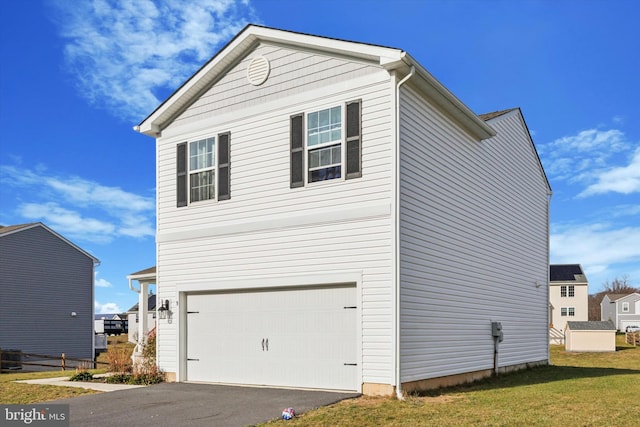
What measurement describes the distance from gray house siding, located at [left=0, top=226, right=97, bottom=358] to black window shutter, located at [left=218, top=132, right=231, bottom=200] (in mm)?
18989

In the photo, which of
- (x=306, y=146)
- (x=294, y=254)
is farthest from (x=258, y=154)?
(x=294, y=254)

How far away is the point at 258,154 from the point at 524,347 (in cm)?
1076

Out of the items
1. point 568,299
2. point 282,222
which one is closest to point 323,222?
point 282,222

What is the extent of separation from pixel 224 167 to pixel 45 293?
67.5 ft

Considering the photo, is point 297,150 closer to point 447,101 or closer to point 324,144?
point 324,144

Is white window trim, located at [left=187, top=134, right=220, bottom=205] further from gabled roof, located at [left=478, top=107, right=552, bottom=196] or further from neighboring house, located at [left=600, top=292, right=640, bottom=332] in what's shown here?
neighboring house, located at [left=600, top=292, right=640, bottom=332]

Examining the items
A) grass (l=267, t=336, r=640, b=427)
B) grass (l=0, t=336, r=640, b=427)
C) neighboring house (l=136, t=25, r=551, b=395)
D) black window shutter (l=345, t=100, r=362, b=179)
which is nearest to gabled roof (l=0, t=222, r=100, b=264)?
grass (l=0, t=336, r=640, b=427)

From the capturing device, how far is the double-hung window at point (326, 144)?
12.5 m

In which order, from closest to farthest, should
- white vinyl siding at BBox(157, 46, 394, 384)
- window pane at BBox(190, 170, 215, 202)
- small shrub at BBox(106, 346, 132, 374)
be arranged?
1. white vinyl siding at BBox(157, 46, 394, 384)
2. window pane at BBox(190, 170, 215, 202)
3. small shrub at BBox(106, 346, 132, 374)

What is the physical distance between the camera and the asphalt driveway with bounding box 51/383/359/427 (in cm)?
995

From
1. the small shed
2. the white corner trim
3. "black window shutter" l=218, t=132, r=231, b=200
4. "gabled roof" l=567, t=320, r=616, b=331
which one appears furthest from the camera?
"gabled roof" l=567, t=320, r=616, b=331

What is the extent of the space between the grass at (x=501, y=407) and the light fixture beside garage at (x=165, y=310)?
6.12 meters

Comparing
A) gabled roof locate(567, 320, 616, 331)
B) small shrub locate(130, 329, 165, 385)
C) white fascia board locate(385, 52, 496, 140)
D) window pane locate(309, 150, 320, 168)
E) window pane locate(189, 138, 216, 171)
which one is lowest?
gabled roof locate(567, 320, 616, 331)

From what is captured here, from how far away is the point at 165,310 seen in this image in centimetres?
1551
